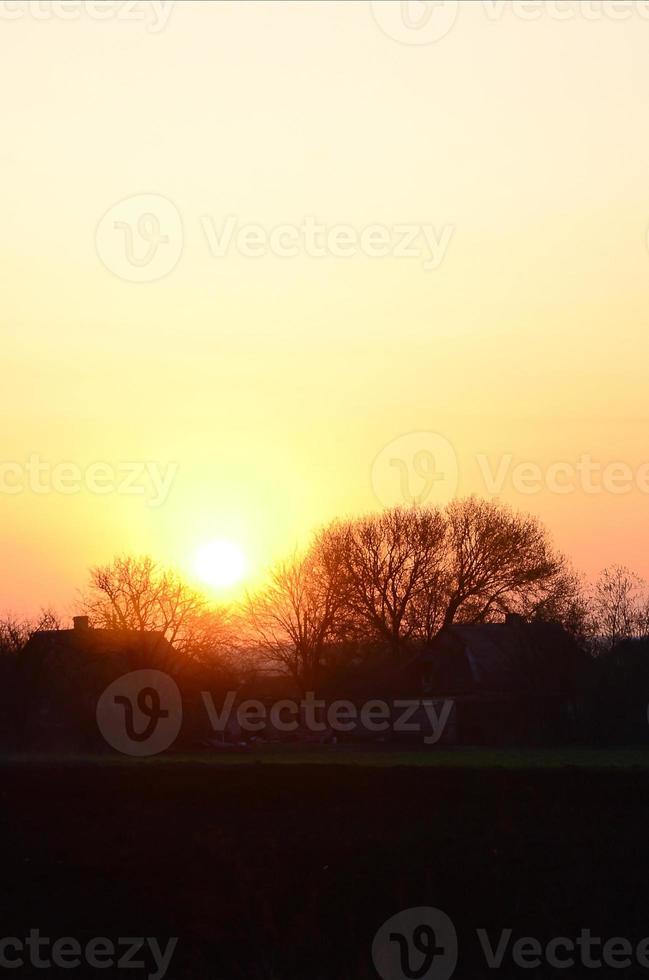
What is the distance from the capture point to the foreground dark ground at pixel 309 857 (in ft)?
63.6

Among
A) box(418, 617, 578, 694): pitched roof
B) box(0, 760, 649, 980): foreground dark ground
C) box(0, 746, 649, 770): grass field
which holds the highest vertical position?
box(418, 617, 578, 694): pitched roof

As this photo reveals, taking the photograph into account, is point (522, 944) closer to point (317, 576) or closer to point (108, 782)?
point (108, 782)

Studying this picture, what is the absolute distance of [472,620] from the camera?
246ft

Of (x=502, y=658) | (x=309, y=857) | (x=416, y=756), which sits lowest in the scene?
(x=309, y=857)

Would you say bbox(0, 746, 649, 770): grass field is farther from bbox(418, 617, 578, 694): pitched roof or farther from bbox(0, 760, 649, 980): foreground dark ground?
bbox(0, 760, 649, 980): foreground dark ground

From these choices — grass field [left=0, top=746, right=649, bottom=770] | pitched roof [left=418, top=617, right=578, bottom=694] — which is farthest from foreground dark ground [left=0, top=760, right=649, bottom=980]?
pitched roof [left=418, top=617, right=578, bottom=694]

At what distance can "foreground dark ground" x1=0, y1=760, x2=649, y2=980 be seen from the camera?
1939 centimetres

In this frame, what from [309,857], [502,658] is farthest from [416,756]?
[309,857]

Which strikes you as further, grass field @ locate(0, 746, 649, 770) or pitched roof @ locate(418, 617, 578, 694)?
pitched roof @ locate(418, 617, 578, 694)

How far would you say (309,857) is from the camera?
23031 mm

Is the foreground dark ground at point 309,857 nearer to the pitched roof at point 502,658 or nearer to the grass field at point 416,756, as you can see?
the grass field at point 416,756

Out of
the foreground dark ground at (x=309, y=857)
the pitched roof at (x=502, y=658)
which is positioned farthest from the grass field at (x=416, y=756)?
the foreground dark ground at (x=309, y=857)

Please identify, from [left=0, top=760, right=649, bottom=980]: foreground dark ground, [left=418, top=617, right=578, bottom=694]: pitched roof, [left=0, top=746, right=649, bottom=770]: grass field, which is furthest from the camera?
[left=418, top=617, right=578, bottom=694]: pitched roof

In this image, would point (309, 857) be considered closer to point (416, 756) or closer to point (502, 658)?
point (416, 756)
